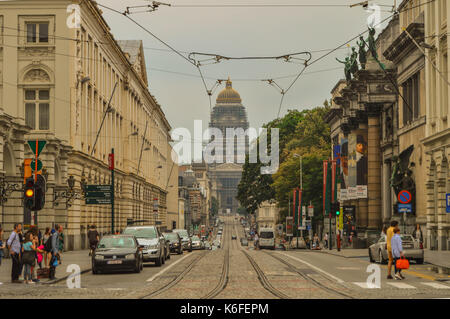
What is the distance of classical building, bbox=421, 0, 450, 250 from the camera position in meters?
43.3

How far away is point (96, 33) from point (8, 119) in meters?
26.6

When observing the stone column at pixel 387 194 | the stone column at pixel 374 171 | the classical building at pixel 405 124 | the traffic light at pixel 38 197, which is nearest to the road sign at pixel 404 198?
the classical building at pixel 405 124

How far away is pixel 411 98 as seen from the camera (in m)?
53.2

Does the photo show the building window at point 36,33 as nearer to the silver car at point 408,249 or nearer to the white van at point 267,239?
the silver car at point 408,249

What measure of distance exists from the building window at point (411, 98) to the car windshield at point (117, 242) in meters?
26.1

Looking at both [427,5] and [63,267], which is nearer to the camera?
[63,267]

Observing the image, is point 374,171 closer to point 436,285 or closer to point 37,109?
point 37,109

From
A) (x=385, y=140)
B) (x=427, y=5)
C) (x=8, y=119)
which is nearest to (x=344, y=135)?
(x=385, y=140)

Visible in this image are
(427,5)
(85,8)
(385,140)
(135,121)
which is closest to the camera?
(427,5)

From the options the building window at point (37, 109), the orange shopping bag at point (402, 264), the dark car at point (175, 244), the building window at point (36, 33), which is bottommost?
the dark car at point (175, 244)

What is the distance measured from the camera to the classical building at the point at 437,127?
142 ft

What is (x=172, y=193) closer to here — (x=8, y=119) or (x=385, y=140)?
(x=385, y=140)

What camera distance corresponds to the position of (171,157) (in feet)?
463

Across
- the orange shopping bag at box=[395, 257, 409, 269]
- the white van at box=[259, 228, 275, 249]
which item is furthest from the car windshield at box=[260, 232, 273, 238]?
the orange shopping bag at box=[395, 257, 409, 269]
